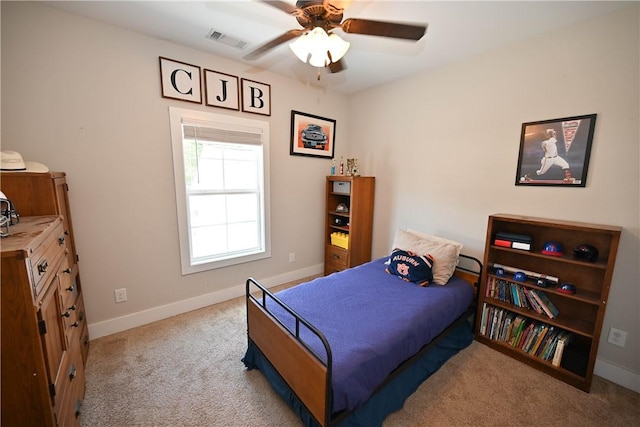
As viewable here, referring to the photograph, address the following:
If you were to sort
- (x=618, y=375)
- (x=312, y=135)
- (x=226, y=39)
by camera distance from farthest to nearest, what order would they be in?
1. (x=312, y=135)
2. (x=226, y=39)
3. (x=618, y=375)

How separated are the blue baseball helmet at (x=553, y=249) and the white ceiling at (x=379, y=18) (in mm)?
1655

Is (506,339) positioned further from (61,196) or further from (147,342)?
(61,196)

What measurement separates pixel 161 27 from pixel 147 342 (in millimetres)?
2628

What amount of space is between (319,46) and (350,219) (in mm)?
2058

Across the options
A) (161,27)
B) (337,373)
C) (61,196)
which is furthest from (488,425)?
(161,27)

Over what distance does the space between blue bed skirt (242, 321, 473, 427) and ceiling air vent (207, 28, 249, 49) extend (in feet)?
8.26

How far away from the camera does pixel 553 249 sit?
6.24ft

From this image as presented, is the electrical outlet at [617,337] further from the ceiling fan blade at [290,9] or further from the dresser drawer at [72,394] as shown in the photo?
the dresser drawer at [72,394]

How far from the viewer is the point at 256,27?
2.01 metres

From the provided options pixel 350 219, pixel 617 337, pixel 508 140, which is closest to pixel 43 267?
pixel 350 219

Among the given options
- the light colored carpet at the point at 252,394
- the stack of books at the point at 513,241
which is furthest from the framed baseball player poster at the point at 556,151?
the light colored carpet at the point at 252,394

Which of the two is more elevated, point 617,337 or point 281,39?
point 281,39

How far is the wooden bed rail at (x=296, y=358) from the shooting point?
122 centimetres

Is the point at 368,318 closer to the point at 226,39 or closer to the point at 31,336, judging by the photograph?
the point at 31,336
